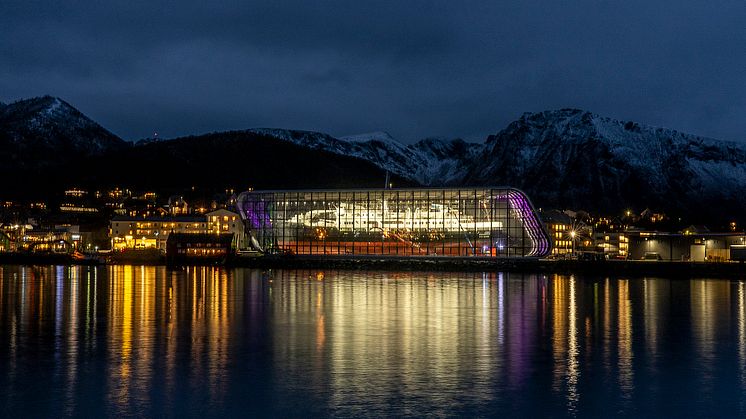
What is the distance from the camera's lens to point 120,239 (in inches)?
4791

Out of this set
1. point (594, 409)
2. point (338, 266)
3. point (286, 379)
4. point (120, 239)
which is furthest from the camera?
point (120, 239)

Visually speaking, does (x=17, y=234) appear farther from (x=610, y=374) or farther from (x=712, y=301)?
(x=610, y=374)

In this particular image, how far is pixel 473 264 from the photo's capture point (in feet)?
282

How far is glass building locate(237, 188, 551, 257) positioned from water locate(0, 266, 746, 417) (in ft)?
132

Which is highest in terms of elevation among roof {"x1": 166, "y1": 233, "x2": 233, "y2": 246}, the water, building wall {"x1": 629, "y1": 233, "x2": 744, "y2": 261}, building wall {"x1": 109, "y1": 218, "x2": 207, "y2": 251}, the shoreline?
building wall {"x1": 109, "y1": 218, "x2": 207, "y2": 251}

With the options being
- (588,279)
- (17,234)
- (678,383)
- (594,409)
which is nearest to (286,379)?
(594,409)

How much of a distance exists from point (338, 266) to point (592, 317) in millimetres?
50336

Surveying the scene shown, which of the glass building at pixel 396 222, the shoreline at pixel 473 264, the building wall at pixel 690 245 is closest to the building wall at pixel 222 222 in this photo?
the glass building at pixel 396 222

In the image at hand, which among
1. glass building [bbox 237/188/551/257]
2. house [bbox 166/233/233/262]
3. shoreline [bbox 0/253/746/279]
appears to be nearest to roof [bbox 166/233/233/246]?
house [bbox 166/233/233/262]

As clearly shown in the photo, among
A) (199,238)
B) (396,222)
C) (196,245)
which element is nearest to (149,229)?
(199,238)

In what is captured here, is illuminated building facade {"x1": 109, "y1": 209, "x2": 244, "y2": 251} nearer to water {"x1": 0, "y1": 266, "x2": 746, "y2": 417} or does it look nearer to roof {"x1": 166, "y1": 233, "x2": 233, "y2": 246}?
roof {"x1": 166, "y1": 233, "x2": 233, "y2": 246}

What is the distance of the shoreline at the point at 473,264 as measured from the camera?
3051 inches

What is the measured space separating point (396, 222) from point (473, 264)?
12.8 m

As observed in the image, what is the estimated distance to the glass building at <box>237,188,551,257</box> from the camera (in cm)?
9169
